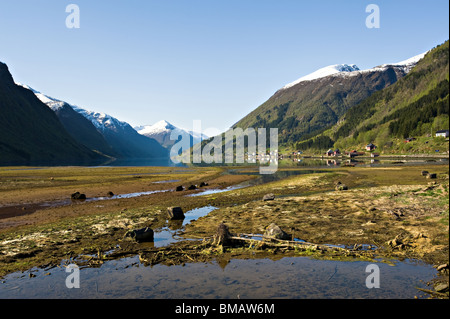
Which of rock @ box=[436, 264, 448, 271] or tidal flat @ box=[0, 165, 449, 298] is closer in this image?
rock @ box=[436, 264, 448, 271]

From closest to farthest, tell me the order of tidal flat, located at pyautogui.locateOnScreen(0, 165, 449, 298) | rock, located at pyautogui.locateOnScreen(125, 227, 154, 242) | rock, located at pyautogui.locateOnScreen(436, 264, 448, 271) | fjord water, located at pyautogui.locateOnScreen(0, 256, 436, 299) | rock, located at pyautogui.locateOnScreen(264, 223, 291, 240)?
fjord water, located at pyautogui.locateOnScreen(0, 256, 436, 299) → rock, located at pyautogui.locateOnScreen(436, 264, 448, 271) → tidal flat, located at pyautogui.locateOnScreen(0, 165, 449, 298) → rock, located at pyautogui.locateOnScreen(264, 223, 291, 240) → rock, located at pyautogui.locateOnScreen(125, 227, 154, 242)

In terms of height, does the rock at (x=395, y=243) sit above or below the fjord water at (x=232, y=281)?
above

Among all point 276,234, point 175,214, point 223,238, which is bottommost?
point 175,214

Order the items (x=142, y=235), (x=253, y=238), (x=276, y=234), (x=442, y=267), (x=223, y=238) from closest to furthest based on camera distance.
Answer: (x=442, y=267) → (x=223, y=238) → (x=276, y=234) → (x=253, y=238) → (x=142, y=235)

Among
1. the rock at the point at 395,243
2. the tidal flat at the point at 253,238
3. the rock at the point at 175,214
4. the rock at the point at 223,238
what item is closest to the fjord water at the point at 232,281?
the tidal flat at the point at 253,238

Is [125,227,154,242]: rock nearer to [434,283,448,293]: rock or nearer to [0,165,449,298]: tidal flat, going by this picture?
[0,165,449,298]: tidal flat

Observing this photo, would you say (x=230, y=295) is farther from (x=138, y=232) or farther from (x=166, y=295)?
(x=138, y=232)

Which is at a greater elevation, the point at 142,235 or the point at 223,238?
the point at 223,238

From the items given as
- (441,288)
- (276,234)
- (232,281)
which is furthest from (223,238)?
(441,288)

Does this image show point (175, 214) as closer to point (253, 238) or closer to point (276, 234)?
point (253, 238)

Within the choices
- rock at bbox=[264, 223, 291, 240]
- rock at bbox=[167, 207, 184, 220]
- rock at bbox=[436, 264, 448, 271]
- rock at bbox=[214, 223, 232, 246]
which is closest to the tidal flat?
rock at bbox=[436, 264, 448, 271]

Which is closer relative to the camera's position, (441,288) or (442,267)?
(441,288)

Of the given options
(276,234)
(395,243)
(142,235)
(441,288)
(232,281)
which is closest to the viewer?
(441,288)

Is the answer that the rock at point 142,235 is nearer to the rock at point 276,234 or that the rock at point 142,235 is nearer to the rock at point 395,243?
the rock at point 276,234
